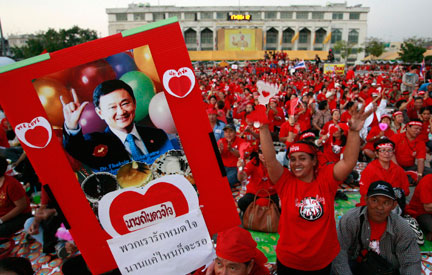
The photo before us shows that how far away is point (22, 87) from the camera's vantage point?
4.03 ft

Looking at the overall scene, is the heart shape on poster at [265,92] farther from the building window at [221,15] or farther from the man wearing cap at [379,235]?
the building window at [221,15]

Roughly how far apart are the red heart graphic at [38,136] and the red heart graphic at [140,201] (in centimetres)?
45

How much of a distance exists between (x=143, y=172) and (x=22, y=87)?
68 cm

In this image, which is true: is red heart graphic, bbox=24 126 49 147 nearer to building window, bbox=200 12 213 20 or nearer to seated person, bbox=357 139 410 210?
seated person, bbox=357 139 410 210

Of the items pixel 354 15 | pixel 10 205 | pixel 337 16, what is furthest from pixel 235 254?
pixel 354 15

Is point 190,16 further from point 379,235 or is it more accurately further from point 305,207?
point 305,207

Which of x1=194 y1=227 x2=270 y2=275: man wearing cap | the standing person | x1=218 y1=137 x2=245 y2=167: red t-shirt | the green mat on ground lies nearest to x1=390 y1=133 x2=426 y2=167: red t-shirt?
the green mat on ground

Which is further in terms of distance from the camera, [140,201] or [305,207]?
[305,207]

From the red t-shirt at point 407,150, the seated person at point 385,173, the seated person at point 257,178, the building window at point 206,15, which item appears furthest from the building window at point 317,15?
the seated person at point 257,178

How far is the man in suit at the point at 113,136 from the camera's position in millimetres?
1309

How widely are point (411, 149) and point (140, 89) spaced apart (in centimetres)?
554

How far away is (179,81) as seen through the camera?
4.32 feet

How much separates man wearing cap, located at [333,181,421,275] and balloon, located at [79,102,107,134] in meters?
2.32

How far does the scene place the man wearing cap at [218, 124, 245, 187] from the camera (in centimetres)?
494
